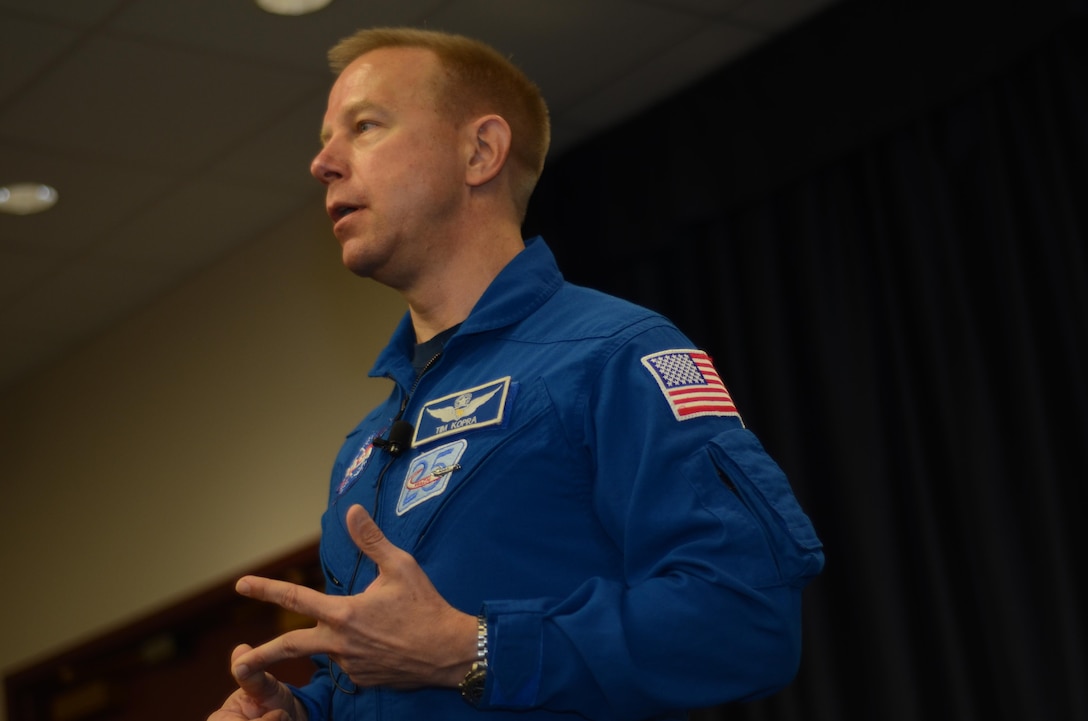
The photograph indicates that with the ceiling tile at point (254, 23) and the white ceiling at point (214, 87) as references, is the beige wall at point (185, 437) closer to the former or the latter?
the white ceiling at point (214, 87)

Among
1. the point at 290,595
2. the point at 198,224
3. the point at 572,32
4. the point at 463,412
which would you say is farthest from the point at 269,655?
the point at 198,224

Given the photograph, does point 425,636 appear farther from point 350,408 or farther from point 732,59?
point 350,408

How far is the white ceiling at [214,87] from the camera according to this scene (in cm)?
353

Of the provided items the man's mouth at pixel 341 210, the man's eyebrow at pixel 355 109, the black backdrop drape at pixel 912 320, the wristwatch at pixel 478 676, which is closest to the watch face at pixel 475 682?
the wristwatch at pixel 478 676

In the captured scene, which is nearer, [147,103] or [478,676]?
[478,676]

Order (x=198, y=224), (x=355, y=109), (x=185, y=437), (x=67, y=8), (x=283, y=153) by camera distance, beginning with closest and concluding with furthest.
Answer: (x=355, y=109)
(x=67, y=8)
(x=283, y=153)
(x=198, y=224)
(x=185, y=437)

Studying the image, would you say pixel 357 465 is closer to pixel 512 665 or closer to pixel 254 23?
pixel 512 665

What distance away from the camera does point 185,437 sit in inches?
199

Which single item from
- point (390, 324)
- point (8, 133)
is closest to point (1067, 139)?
point (390, 324)

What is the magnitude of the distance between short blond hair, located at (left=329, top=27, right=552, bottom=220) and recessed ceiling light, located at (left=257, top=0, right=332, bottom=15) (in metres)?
1.62

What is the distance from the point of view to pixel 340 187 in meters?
1.69

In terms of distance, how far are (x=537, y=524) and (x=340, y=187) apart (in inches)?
21.8

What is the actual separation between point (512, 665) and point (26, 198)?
359 centimetres

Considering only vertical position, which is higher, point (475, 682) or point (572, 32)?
point (572, 32)
